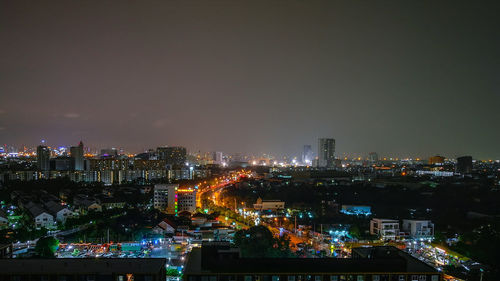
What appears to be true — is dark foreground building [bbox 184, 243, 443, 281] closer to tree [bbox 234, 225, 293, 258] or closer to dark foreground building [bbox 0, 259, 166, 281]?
dark foreground building [bbox 0, 259, 166, 281]

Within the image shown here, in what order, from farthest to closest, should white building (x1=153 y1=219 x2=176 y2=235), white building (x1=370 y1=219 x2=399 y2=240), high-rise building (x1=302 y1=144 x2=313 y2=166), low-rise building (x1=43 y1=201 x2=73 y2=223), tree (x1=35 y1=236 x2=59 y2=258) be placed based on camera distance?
high-rise building (x1=302 y1=144 x2=313 y2=166) < low-rise building (x1=43 y1=201 x2=73 y2=223) < white building (x1=370 y1=219 x2=399 y2=240) < white building (x1=153 y1=219 x2=176 y2=235) < tree (x1=35 y1=236 x2=59 y2=258)

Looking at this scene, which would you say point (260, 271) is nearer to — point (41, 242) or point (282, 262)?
point (282, 262)

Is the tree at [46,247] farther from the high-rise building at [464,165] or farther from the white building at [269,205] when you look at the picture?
the high-rise building at [464,165]

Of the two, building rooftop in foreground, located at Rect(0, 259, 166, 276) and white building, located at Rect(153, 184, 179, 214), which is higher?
building rooftop in foreground, located at Rect(0, 259, 166, 276)

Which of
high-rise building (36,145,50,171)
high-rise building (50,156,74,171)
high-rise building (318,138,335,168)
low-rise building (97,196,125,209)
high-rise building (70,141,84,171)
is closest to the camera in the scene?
low-rise building (97,196,125,209)

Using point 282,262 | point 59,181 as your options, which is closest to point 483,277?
point 282,262

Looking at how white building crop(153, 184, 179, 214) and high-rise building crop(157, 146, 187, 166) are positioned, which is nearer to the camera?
white building crop(153, 184, 179, 214)

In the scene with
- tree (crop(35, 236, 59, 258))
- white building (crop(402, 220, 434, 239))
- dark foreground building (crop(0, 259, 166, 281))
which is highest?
dark foreground building (crop(0, 259, 166, 281))

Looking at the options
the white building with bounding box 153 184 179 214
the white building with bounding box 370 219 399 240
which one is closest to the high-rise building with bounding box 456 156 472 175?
the white building with bounding box 370 219 399 240

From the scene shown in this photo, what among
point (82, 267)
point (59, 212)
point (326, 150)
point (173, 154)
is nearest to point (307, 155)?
point (326, 150)
